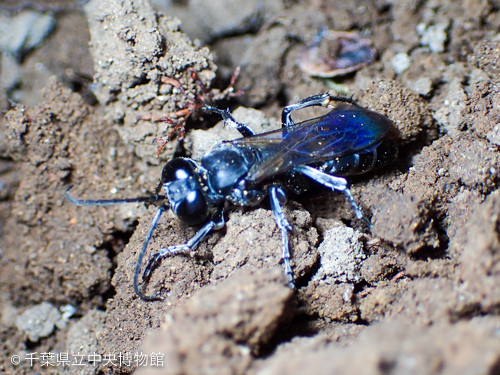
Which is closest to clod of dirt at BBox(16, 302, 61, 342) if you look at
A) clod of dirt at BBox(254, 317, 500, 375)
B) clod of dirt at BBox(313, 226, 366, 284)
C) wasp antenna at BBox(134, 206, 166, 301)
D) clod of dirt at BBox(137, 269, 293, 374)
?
wasp antenna at BBox(134, 206, 166, 301)

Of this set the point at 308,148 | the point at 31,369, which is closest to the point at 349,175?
the point at 308,148

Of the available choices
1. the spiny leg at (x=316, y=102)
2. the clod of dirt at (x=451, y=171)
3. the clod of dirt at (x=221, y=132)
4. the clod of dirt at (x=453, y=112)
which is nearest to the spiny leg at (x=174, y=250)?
the clod of dirt at (x=221, y=132)

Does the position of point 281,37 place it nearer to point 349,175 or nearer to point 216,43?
point 216,43

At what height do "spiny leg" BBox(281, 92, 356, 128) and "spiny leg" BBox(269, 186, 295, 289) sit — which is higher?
"spiny leg" BBox(281, 92, 356, 128)

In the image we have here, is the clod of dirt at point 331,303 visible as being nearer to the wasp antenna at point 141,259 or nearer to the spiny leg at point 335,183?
the spiny leg at point 335,183

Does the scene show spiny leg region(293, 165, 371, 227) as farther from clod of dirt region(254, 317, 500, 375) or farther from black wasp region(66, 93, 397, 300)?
clod of dirt region(254, 317, 500, 375)

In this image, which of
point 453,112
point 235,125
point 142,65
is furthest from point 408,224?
point 142,65

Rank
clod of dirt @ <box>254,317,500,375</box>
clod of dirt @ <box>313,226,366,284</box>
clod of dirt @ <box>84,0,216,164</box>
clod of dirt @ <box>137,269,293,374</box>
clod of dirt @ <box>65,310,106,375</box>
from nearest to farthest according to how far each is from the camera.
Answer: clod of dirt @ <box>254,317,500,375</box>, clod of dirt @ <box>137,269,293,374</box>, clod of dirt @ <box>313,226,366,284</box>, clod of dirt @ <box>65,310,106,375</box>, clod of dirt @ <box>84,0,216,164</box>
